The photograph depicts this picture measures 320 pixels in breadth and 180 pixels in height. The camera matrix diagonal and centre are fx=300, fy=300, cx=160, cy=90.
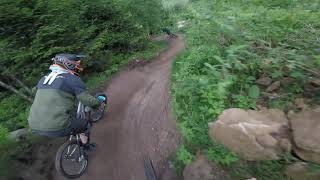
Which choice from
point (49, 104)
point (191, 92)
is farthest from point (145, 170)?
point (49, 104)

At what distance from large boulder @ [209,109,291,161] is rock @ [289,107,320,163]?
128 mm

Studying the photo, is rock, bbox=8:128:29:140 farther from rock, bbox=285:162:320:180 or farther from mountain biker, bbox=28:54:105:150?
rock, bbox=285:162:320:180

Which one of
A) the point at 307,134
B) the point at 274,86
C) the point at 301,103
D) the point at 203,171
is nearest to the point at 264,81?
the point at 274,86

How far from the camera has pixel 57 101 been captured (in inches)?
206

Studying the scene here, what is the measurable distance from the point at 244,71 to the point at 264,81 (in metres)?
0.40

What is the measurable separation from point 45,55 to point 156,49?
6.59 meters

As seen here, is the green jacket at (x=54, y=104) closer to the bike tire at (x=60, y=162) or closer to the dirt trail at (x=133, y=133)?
the bike tire at (x=60, y=162)

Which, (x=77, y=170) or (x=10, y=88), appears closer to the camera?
(x=77, y=170)

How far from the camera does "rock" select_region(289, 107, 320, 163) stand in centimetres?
393

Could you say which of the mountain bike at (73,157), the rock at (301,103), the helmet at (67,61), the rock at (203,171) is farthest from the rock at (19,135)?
the rock at (301,103)

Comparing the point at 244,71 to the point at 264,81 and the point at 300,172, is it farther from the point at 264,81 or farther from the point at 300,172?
the point at 300,172

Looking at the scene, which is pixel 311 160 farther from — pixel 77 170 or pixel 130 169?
pixel 77 170

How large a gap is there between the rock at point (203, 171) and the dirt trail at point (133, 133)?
616 millimetres

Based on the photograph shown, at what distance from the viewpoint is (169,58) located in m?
13.6
